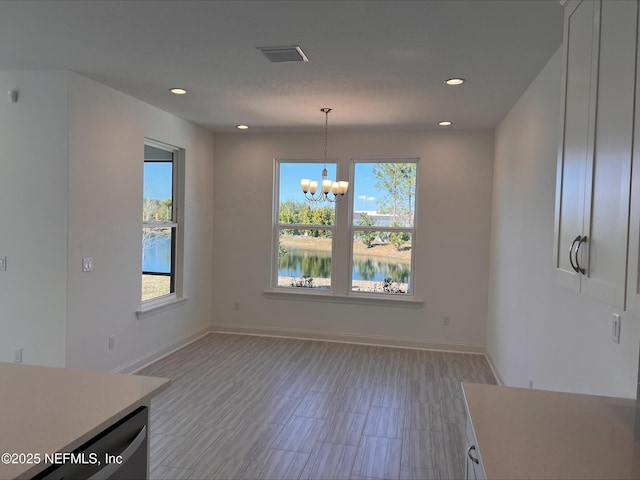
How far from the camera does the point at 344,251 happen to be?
5.44 m

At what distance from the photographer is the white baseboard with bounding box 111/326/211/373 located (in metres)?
4.08

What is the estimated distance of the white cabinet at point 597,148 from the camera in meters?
1.14

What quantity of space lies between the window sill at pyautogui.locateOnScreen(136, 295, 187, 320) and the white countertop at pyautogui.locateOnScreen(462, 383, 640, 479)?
11.7ft

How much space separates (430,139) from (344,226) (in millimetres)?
A: 1496

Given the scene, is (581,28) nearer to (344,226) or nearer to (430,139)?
(430,139)

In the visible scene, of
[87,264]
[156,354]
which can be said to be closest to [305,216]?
[156,354]

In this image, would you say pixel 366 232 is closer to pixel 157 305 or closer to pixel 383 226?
pixel 383 226

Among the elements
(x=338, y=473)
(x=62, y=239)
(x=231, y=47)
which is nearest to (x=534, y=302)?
(x=338, y=473)

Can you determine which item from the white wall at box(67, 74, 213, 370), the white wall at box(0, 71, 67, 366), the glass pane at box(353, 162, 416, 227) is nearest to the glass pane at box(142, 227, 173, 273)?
the white wall at box(67, 74, 213, 370)

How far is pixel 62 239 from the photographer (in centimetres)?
333

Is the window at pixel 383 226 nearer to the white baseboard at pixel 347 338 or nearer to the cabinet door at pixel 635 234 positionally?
the white baseboard at pixel 347 338

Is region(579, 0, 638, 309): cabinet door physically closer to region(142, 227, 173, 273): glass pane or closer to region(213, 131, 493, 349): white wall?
region(213, 131, 493, 349): white wall

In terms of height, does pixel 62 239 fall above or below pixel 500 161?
below

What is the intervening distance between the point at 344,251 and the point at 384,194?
0.89m
